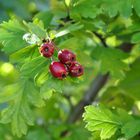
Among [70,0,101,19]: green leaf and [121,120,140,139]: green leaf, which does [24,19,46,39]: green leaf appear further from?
[121,120,140,139]: green leaf

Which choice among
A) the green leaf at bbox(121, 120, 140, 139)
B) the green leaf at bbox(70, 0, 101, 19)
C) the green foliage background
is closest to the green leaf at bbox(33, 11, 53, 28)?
the green foliage background

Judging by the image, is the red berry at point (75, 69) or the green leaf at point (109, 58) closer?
the red berry at point (75, 69)

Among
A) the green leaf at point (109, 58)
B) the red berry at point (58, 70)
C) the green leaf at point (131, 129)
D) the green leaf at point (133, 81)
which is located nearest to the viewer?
the red berry at point (58, 70)

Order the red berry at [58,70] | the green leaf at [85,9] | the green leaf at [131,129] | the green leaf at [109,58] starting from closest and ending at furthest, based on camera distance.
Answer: the red berry at [58,70]
the green leaf at [131,129]
the green leaf at [85,9]
the green leaf at [109,58]

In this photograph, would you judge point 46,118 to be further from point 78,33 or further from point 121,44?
point 78,33

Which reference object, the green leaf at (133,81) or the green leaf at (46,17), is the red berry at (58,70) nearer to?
the green leaf at (46,17)

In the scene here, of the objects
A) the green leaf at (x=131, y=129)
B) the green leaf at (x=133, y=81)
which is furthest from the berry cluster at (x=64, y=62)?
the green leaf at (x=133, y=81)

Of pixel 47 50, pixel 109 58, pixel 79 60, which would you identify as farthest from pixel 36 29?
pixel 109 58

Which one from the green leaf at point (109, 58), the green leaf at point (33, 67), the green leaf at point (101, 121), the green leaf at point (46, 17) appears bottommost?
the green leaf at point (101, 121)
